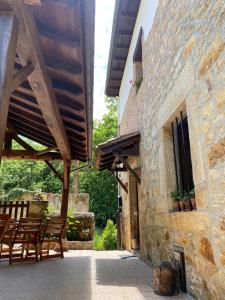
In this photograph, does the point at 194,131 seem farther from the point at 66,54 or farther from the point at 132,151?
the point at 132,151

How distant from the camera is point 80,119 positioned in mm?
4617

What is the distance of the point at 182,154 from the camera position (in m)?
3.30

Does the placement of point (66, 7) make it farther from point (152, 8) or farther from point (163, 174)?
point (152, 8)

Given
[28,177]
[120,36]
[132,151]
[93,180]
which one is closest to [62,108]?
[132,151]

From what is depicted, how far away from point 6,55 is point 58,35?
0.88 meters

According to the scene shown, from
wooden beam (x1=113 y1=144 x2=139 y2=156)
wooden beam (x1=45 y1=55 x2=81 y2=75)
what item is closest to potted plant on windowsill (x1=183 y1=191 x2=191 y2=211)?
wooden beam (x1=45 y1=55 x2=81 y2=75)

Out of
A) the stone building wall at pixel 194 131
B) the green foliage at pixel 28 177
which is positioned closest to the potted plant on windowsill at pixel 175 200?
the stone building wall at pixel 194 131

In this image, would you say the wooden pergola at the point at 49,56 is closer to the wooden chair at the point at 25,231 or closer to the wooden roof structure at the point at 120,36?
the wooden chair at the point at 25,231

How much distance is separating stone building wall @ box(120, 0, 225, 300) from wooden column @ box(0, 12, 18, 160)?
156 cm

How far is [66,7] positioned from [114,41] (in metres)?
5.35

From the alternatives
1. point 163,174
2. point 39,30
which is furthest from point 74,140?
point 39,30

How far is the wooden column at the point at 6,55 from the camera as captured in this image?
5.79 ft

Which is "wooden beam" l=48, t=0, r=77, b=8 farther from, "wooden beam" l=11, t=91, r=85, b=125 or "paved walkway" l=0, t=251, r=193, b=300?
"paved walkway" l=0, t=251, r=193, b=300

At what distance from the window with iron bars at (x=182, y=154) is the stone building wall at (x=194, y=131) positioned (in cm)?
12
